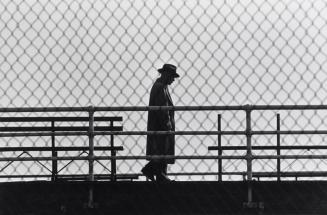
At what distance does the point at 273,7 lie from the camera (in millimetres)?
6883

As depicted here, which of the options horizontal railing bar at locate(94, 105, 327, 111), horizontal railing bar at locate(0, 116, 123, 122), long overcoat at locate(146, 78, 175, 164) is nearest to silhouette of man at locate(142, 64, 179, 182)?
long overcoat at locate(146, 78, 175, 164)

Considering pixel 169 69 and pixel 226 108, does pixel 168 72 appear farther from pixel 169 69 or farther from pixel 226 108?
pixel 226 108

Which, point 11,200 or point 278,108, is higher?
point 278,108

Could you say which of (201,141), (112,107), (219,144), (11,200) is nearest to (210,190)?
(201,141)

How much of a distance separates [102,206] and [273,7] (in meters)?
2.82

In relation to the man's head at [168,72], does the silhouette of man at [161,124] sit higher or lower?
lower

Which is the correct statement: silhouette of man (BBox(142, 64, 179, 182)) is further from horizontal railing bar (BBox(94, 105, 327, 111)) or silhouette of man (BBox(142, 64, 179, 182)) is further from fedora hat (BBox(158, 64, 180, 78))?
horizontal railing bar (BBox(94, 105, 327, 111))

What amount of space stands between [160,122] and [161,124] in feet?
0.20

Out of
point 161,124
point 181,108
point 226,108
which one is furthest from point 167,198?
point 161,124

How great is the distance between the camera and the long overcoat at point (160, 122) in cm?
1056

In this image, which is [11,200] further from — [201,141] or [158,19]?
[158,19]

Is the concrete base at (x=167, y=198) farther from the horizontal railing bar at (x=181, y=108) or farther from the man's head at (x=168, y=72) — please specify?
the man's head at (x=168, y=72)

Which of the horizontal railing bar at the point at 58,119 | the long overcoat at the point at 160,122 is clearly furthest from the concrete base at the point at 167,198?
the horizontal railing bar at the point at 58,119

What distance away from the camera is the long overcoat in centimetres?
1056
